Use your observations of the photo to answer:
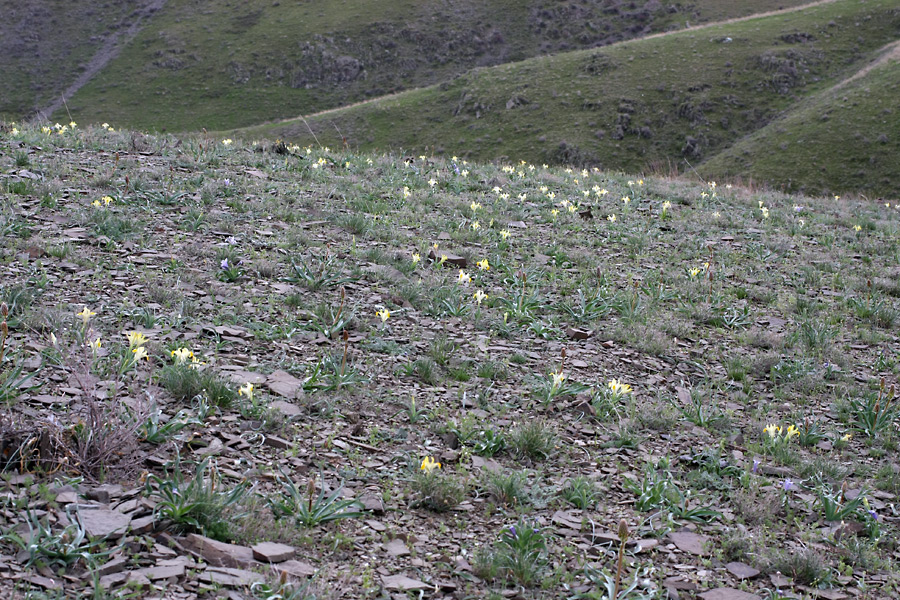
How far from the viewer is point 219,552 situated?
3.02 metres

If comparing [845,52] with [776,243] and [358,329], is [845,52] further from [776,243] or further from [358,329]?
[358,329]

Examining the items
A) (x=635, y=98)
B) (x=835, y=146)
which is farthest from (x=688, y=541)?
(x=635, y=98)

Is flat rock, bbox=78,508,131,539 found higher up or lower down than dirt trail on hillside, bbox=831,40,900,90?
lower down

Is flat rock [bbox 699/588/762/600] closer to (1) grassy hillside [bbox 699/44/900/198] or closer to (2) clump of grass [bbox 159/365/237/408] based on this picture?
(2) clump of grass [bbox 159/365/237/408]

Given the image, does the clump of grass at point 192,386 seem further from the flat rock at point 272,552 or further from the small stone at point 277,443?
the flat rock at point 272,552

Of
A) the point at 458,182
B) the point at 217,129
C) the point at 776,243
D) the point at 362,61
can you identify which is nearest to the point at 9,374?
the point at 458,182

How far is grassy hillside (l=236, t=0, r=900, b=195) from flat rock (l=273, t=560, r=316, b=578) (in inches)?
1951

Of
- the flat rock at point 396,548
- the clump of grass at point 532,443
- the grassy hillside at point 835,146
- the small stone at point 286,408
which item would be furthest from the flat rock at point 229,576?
the grassy hillside at point 835,146

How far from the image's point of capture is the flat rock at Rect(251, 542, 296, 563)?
3.06 metres

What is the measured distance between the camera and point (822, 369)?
19.6 ft

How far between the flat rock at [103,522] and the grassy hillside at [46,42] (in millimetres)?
78650

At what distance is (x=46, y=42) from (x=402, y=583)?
319 ft

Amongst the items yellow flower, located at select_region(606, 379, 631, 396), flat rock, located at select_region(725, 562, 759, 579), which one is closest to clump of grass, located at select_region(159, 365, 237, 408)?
yellow flower, located at select_region(606, 379, 631, 396)

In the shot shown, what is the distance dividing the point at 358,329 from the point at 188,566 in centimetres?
300
